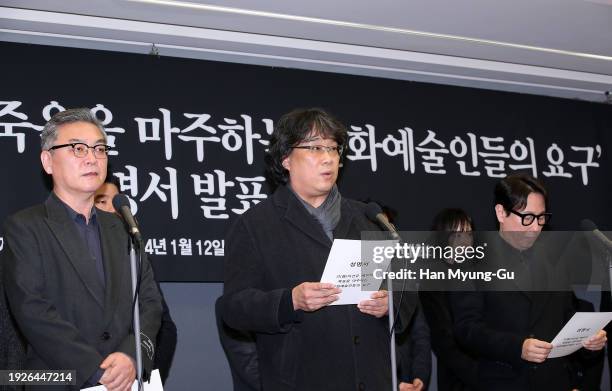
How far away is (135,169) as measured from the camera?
175 inches

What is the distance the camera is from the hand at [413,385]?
354cm

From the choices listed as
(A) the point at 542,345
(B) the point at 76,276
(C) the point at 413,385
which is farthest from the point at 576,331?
(B) the point at 76,276

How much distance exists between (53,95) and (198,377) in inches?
74.2

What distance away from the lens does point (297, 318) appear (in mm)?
2414

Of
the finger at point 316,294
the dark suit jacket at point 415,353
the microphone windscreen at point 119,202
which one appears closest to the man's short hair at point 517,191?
the dark suit jacket at point 415,353

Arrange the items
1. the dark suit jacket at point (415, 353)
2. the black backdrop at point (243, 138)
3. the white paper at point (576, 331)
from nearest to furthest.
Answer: the white paper at point (576, 331) → the dark suit jacket at point (415, 353) → the black backdrop at point (243, 138)

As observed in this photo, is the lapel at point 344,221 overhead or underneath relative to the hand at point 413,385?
overhead

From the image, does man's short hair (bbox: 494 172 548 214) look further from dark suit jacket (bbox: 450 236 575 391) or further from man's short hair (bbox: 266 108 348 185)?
man's short hair (bbox: 266 108 348 185)

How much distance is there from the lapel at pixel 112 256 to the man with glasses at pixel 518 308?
135 centimetres

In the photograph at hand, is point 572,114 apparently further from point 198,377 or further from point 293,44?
point 198,377

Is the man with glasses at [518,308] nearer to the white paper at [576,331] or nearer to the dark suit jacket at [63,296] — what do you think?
the white paper at [576,331]

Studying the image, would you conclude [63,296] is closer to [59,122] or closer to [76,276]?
[76,276]

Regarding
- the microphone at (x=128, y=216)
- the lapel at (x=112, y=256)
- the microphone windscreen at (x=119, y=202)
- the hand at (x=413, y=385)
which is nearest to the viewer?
the microphone at (x=128, y=216)

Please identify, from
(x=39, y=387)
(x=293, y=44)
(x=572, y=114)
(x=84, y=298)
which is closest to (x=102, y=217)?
Result: (x=84, y=298)
